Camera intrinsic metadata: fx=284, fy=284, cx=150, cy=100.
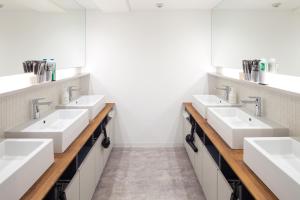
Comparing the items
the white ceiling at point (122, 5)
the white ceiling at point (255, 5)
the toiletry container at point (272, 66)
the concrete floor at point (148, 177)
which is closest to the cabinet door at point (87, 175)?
the concrete floor at point (148, 177)

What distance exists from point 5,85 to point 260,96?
2281 millimetres

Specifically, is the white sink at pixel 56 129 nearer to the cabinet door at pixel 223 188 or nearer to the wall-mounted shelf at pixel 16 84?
the wall-mounted shelf at pixel 16 84

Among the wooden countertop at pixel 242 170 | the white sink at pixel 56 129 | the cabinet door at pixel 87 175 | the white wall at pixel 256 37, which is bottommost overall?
the cabinet door at pixel 87 175

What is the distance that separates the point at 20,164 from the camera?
1.43 metres

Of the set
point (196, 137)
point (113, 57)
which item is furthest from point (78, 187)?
point (113, 57)

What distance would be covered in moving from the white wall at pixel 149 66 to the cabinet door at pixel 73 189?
2.52 metres

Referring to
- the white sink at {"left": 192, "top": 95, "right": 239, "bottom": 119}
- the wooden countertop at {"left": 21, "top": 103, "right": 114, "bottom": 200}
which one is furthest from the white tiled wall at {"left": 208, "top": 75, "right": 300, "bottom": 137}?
the wooden countertop at {"left": 21, "top": 103, "right": 114, "bottom": 200}

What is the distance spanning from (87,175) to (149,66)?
7.93 feet

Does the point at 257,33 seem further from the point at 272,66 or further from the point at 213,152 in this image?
the point at 213,152

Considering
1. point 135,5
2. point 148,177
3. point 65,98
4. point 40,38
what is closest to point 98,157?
point 148,177

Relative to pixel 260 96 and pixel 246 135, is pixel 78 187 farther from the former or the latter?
pixel 260 96

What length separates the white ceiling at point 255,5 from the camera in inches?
85.4

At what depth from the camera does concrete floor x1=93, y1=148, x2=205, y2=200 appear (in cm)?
309

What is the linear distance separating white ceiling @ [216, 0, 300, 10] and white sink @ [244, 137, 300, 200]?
3.30 feet
